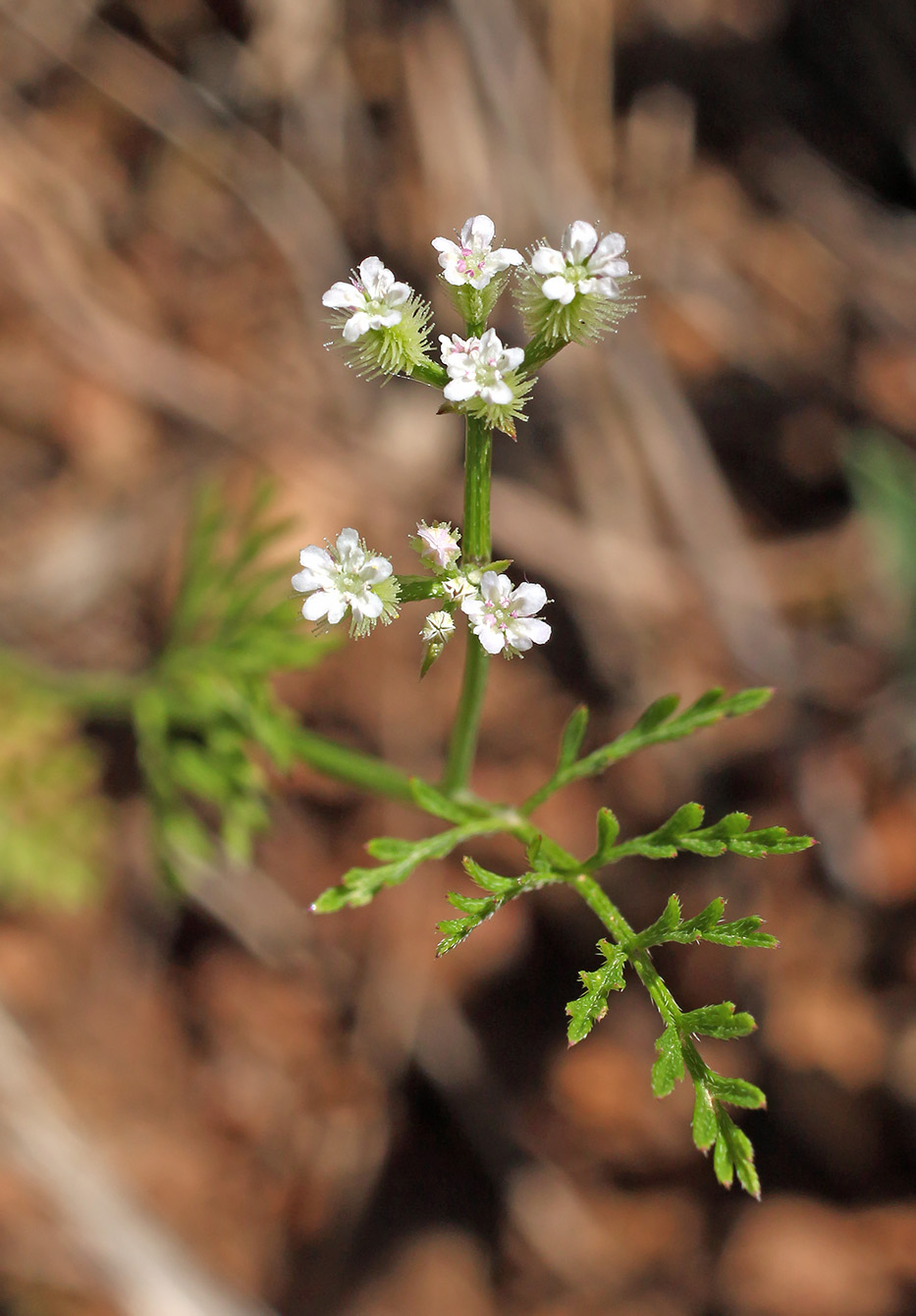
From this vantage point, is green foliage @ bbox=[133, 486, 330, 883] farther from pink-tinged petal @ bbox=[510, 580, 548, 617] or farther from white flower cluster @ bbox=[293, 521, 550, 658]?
pink-tinged petal @ bbox=[510, 580, 548, 617]

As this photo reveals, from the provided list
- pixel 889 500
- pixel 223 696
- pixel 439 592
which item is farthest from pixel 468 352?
pixel 889 500

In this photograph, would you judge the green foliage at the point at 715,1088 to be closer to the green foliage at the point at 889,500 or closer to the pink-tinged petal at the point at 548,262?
the pink-tinged petal at the point at 548,262

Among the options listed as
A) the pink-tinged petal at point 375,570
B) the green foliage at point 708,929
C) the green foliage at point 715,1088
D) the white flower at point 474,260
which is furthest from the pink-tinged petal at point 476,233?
A: the green foliage at point 715,1088

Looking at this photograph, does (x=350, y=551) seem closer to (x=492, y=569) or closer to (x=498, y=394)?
(x=492, y=569)

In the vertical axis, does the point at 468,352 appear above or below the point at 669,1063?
above

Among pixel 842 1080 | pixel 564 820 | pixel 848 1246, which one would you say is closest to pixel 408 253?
pixel 564 820

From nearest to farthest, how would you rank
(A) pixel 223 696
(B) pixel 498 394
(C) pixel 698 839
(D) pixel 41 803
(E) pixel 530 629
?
(B) pixel 498 394
(E) pixel 530 629
(C) pixel 698 839
(A) pixel 223 696
(D) pixel 41 803
